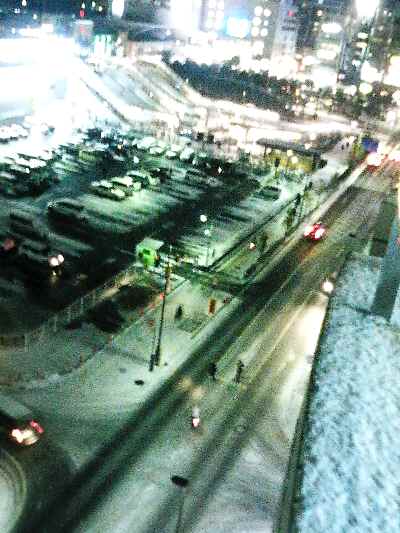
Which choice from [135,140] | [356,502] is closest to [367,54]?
[135,140]

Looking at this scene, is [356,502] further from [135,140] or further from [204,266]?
[135,140]

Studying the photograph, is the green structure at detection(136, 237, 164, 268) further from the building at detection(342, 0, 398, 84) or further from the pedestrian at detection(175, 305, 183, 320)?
the building at detection(342, 0, 398, 84)

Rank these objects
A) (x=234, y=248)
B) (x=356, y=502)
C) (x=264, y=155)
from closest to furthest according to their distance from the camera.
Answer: (x=356, y=502), (x=234, y=248), (x=264, y=155)

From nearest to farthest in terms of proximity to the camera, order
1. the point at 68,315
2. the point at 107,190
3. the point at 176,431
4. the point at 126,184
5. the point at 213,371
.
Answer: the point at 176,431, the point at 213,371, the point at 68,315, the point at 107,190, the point at 126,184

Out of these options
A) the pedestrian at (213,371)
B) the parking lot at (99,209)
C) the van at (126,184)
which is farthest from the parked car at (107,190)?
the pedestrian at (213,371)

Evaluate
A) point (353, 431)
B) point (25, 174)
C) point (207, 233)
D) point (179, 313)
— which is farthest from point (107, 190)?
point (353, 431)

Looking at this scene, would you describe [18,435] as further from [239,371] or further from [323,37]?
[323,37]

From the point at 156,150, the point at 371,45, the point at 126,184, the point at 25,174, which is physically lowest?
the point at 25,174
